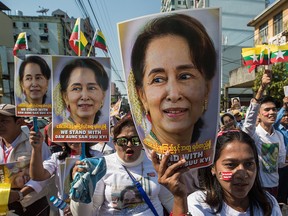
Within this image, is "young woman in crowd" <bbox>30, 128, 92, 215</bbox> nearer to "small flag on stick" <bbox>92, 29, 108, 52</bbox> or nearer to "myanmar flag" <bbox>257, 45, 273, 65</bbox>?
"small flag on stick" <bbox>92, 29, 108, 52</bbox>

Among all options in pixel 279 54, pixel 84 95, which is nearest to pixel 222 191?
pixel 84 95

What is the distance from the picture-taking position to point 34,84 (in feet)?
10.2

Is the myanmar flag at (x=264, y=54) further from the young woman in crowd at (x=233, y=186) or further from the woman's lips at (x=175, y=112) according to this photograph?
the woman's lips at (x=175, y=112)

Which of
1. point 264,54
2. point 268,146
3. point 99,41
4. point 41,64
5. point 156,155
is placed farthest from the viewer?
point 264,54

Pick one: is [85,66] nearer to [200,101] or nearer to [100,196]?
[100,196]

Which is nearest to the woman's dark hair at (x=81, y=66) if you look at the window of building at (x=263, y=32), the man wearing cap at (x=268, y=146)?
the man wearing cap at (x=268, y=146)

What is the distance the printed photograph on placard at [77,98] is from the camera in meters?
2.24

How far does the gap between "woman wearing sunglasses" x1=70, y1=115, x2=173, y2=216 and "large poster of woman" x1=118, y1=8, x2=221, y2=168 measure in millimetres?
836

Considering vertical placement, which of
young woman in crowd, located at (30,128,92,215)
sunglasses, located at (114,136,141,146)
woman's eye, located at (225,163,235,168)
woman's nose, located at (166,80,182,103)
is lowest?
young woman in crowd, located at (30,128,92,215)

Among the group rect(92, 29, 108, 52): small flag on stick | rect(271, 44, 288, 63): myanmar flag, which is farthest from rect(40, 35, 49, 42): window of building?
rect(271, 44, 288, 63): myanmar flag

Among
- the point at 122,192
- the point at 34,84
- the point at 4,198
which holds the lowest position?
the point at 4,198

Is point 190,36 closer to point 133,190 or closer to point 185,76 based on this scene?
point 185,76

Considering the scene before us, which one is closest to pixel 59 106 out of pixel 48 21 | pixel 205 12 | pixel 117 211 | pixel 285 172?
pixel 117 211

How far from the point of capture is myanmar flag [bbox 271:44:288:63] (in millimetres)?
4738
